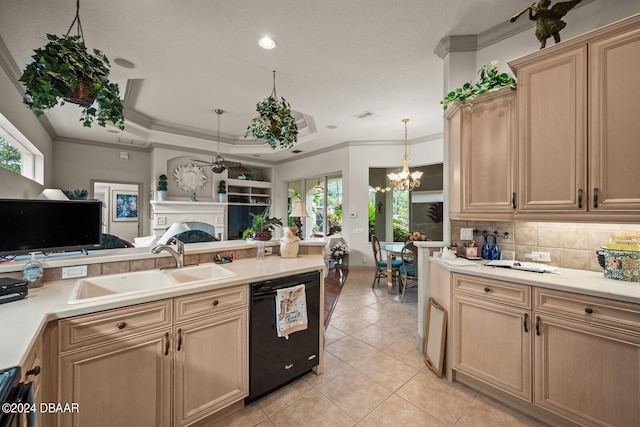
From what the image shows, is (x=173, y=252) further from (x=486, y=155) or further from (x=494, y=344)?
(x=486, y=155)

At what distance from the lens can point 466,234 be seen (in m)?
2.49

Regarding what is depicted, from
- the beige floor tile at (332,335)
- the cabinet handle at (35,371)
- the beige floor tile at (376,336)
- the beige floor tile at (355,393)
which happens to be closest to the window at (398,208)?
the beige floor tile at (376,336)

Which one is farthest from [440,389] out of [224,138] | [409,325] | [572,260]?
[224,138]

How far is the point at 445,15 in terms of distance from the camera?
220cm

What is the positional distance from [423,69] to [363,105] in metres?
1.19

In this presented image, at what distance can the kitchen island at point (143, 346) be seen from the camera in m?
1.18

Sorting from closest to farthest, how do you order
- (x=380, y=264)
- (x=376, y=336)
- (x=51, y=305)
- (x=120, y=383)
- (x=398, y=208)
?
(x=51, y=305), (x=120, y=383), (x=376, y=336), (x=380, y=264), (x=398, y=208)

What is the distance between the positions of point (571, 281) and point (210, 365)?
239cm

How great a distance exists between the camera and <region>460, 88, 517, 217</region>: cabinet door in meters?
2.06

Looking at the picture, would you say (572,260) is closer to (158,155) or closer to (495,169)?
(495,169)

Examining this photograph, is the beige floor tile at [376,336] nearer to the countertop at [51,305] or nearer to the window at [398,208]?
the countertop at [51,305]

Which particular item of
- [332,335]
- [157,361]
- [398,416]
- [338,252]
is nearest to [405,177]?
[338,252]

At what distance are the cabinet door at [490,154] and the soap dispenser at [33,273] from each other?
3.08m

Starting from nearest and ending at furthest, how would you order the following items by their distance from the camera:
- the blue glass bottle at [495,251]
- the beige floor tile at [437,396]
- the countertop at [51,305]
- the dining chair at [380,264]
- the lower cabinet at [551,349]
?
1. the countertop at [51,305]
2. the lower cabinet at [551,349]
3. the beige floor tile at [437,396]
4. the blue glass bottle at [495,251]
5. the dining chair at [380,264]
